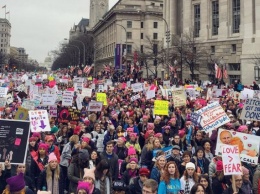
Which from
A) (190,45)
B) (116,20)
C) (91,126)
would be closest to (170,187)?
(91,126)

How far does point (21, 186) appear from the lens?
5512 mm

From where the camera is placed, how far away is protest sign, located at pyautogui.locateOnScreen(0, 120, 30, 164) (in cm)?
654

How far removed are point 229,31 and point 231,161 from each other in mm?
42677

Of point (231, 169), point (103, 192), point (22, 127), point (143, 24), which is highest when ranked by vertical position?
point (143, 24)

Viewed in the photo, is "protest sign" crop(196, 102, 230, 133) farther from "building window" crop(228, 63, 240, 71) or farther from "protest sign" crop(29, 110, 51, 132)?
"building window" crop(228, 63, 240, 71)

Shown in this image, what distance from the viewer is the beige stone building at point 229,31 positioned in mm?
42125

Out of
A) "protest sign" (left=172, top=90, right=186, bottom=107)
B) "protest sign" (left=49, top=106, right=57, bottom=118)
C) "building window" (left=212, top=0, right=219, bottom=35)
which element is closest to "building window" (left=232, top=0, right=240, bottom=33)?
"building window" (left=212, top=0, right=219, bottom=35)

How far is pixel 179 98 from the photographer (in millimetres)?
17125

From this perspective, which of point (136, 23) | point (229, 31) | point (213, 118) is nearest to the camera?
point (213, 118)

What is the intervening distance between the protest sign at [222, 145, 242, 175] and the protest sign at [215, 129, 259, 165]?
1.20m

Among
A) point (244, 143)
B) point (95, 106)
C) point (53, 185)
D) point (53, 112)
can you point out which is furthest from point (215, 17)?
point (53, 185)

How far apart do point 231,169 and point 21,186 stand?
337cm

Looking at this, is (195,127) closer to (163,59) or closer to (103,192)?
(103,192)

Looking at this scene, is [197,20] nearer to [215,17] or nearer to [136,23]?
[215,17]
